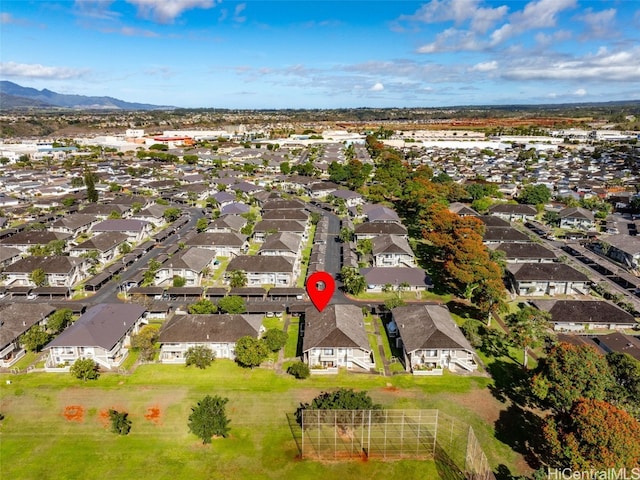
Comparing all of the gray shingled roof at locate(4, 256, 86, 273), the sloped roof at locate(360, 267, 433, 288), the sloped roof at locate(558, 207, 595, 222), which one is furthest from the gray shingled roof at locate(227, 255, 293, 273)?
the sloped roof at locate(558, 207, 595, 222)

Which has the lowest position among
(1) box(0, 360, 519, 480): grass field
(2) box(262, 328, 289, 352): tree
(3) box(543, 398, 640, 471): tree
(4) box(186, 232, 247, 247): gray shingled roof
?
(1) box(0, 360, 519, 480): grass field

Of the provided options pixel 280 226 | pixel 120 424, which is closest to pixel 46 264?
pixel 280 226

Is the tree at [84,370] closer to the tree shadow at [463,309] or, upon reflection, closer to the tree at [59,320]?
the tree at [59,320]

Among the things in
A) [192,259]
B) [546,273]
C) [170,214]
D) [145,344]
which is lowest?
[145,344]

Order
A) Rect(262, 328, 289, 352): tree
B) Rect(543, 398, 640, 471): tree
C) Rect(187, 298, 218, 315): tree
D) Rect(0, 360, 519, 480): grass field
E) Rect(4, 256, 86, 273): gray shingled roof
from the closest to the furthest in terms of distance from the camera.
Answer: Rect(543, 398, 640, 471): tree → Rect(0, 360, 519, 480): grass field → Rect(262, 328, 289, 352): tree → Rect(187, 298, 218, 315): tree → Rect(4, 256, 86, 273): gray shingled roof

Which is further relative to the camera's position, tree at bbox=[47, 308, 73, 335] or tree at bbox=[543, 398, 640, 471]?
tree at bbox=[47, 308, 73, 335]

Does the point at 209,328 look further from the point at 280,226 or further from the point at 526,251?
the point at 526,251

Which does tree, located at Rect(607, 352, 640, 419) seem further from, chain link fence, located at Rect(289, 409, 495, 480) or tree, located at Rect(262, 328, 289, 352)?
tree, located at Rect(262, 328, 289, 352)

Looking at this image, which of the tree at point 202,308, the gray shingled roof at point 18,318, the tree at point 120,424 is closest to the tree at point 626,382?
the tree at point 120,424
